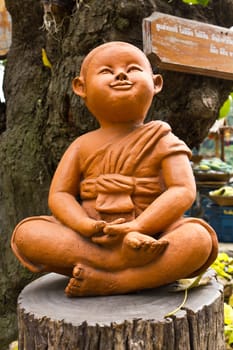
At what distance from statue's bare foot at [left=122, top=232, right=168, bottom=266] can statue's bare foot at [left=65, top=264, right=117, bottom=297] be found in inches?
5.0

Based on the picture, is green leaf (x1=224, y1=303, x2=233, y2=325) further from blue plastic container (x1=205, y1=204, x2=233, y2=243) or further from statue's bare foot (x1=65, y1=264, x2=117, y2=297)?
blue plastic container (x1=205, y1=204, x2=233, y2=243)

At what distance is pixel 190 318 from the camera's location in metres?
1.37

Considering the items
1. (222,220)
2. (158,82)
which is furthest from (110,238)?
(222,220)

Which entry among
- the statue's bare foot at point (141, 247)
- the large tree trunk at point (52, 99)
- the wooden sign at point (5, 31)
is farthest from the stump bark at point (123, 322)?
the wooden sign at point (5, 31)

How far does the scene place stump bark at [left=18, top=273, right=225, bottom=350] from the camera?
1.30m

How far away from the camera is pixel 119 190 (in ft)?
5.15

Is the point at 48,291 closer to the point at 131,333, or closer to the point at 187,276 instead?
the point at 131,333

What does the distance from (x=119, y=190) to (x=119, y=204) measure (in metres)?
0.06

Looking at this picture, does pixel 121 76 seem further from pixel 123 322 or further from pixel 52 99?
pixel 52 99

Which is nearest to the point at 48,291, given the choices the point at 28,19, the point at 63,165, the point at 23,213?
the point at 63,165

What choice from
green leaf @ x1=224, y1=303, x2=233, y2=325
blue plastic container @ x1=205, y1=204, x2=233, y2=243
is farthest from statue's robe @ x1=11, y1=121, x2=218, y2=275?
blue plastic container @ x1=205, y1=204, x2=233, y2=243

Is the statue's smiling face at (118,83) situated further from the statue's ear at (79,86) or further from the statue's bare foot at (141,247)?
the statue's bare foot at (141,247)

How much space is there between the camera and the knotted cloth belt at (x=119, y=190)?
5.14ft

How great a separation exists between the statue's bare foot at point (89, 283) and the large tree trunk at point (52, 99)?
1.20 meters
